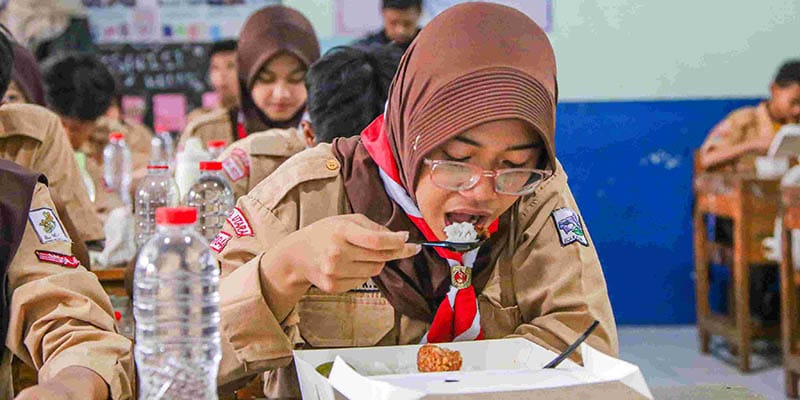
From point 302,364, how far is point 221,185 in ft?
5.92

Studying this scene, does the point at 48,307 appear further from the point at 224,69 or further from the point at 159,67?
the point at 159,67

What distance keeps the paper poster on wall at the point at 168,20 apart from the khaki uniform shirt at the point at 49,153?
3.40 metres

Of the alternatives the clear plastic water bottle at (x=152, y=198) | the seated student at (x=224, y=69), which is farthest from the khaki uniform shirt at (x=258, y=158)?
the seated student at (x=224, y=69)

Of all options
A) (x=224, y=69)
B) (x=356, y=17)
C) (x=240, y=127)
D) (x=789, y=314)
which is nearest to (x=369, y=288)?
(x=240, y=127)

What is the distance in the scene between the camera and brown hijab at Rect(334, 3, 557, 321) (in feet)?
5.07

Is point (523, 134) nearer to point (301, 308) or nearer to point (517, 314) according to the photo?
point (517, 314)

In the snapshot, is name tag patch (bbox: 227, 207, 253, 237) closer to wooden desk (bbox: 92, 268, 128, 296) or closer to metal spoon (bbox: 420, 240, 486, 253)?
metal spoon (bbox: 420, 240, 486, 253)

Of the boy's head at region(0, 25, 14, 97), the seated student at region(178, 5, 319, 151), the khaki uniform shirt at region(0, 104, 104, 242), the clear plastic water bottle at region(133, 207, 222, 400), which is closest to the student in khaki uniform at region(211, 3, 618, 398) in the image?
the clear plastic water bottle at region(133, 207, 222, 400)

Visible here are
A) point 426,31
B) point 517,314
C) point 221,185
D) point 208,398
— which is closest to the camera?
point 208,398

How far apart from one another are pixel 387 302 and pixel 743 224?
3.67m

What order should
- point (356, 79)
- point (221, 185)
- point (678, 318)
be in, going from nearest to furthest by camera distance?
1. point (356, 79)
2. point (221, 185)
3. point (678, 318)

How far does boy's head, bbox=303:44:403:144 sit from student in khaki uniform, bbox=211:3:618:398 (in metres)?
0.40

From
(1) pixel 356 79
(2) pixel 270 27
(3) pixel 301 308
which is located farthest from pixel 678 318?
(3) pixel 301 308

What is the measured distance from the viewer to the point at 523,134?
5.13ft
